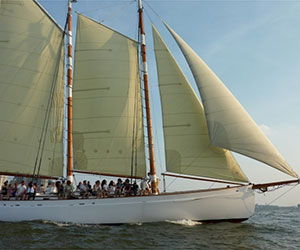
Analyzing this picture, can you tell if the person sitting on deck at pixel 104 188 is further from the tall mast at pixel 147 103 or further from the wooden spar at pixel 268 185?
the wooden spar at pixel 268 185

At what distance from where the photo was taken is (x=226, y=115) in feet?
53.4

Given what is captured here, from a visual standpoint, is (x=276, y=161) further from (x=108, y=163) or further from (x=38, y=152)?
(x=38, y=152)

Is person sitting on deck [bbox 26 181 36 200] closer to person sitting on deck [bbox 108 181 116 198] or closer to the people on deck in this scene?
the people on deck

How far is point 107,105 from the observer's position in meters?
19.7

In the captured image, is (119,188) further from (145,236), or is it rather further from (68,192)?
(145,236)

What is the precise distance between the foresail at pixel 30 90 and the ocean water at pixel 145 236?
5.12 metres

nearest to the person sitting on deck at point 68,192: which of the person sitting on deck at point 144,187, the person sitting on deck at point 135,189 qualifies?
the person sitting on deck at point 135,189

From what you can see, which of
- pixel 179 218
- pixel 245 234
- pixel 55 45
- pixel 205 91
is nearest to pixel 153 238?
pixel 179 218

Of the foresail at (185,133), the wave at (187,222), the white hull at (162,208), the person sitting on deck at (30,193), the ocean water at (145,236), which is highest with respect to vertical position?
the foresail at (185,133)

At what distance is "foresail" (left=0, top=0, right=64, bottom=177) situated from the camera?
1928 centimetres

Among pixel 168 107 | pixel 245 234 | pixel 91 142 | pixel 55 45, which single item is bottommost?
pixel 245 234

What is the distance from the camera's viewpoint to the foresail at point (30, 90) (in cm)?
1928

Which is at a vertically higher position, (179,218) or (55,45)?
(55,45)

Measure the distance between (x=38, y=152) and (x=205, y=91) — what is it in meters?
12.0
